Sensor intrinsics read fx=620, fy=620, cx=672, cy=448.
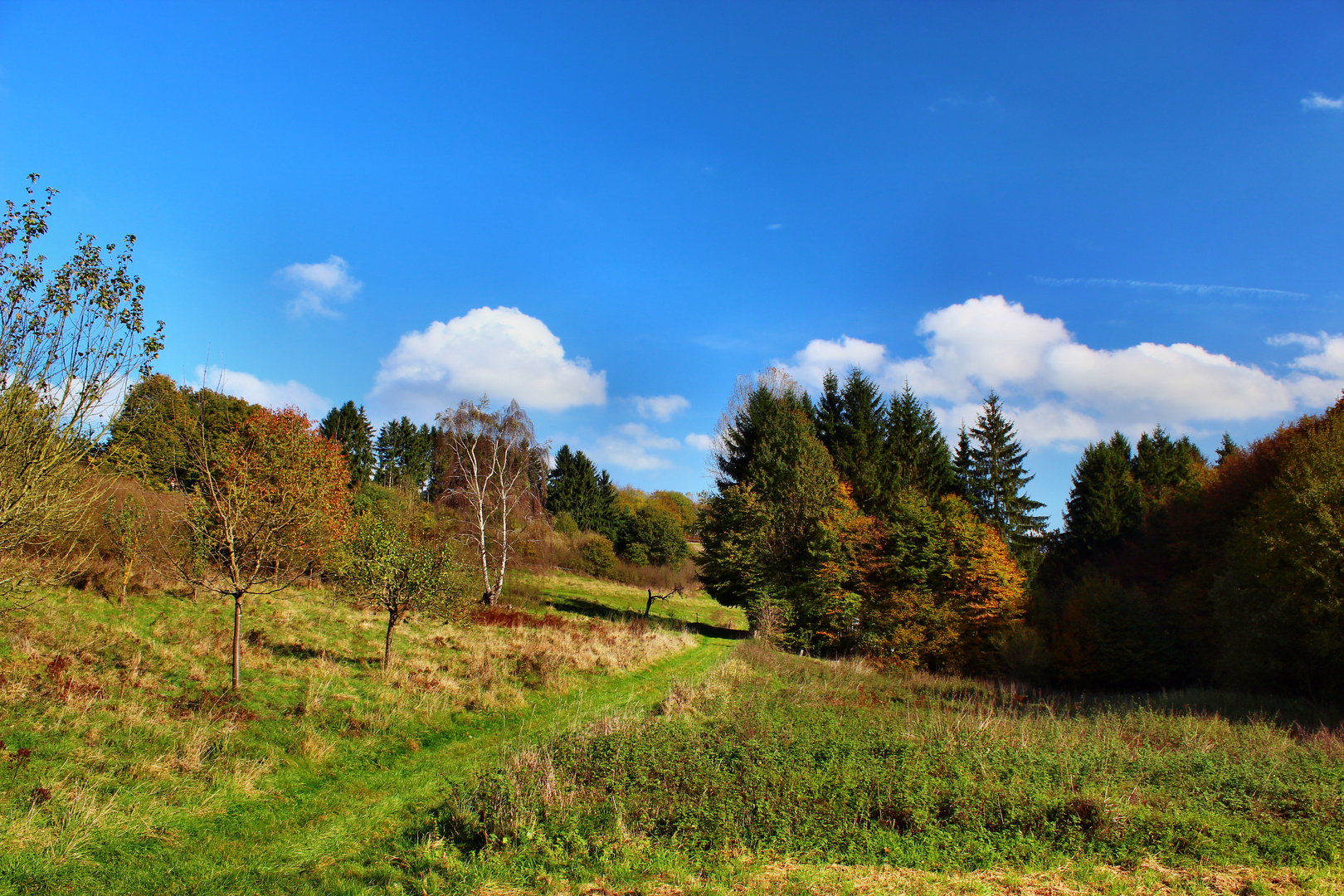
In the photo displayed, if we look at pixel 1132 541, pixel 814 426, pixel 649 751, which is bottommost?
pixel 649 751

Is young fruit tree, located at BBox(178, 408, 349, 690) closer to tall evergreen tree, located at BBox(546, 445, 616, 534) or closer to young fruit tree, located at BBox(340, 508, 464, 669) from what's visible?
young fruit tree, located at BBox(340, 508, 464, 669)

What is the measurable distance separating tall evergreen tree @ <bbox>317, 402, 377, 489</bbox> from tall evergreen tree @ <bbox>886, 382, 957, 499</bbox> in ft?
127

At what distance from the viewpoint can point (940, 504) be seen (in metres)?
32.6

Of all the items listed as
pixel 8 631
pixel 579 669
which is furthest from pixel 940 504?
pixel 8 631

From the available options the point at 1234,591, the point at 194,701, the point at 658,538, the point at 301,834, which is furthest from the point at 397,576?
the point at 658,538

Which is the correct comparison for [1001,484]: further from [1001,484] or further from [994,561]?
[994,561]

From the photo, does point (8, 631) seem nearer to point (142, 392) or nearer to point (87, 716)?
point (87, 716)

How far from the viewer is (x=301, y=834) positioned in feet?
24.8

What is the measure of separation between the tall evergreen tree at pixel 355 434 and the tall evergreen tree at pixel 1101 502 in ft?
187

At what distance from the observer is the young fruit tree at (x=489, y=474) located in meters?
31.1

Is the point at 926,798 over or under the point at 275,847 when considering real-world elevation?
over

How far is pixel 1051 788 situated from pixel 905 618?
2240cm

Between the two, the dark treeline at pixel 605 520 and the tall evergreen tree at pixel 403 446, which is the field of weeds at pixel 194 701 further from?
the tall evergreen tree at pixel 403 446

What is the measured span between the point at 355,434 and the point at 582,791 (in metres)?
49.9
